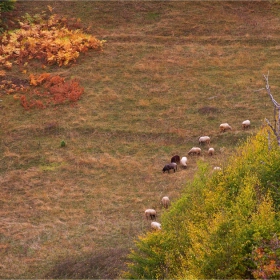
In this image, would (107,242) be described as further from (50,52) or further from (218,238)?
(50,52)

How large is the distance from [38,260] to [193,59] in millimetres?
29843

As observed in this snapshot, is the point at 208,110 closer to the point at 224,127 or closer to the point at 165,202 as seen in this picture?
the point at 224,127

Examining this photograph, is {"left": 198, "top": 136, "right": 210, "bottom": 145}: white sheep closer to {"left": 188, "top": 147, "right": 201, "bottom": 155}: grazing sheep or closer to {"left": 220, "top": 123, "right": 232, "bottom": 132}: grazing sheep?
{"left": 188, "top": 147, "right": 201, "bottom": 155}: grazing sheep

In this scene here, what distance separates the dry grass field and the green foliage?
4.87 meters

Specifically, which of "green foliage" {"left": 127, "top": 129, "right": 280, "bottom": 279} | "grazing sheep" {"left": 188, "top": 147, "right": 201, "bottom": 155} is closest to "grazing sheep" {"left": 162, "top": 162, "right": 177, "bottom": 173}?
"grazing sheep" {"left": 188, "top": 147, "right": 201, "bottom": 155}

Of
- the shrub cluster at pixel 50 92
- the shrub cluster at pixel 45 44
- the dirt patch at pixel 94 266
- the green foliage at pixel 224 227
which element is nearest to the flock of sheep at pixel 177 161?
the dirt patch at pixel 94 266

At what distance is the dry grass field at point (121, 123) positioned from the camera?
27.4 m

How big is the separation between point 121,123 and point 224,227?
82.2 ft

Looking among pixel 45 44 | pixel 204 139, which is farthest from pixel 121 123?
pixel 45 44

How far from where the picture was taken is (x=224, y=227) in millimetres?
16500

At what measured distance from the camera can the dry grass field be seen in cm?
2742

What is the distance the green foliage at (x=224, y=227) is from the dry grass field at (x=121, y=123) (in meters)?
4.87

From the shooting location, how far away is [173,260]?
59.9 ft

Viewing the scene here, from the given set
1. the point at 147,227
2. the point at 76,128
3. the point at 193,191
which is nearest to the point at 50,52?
the point at 76,128
